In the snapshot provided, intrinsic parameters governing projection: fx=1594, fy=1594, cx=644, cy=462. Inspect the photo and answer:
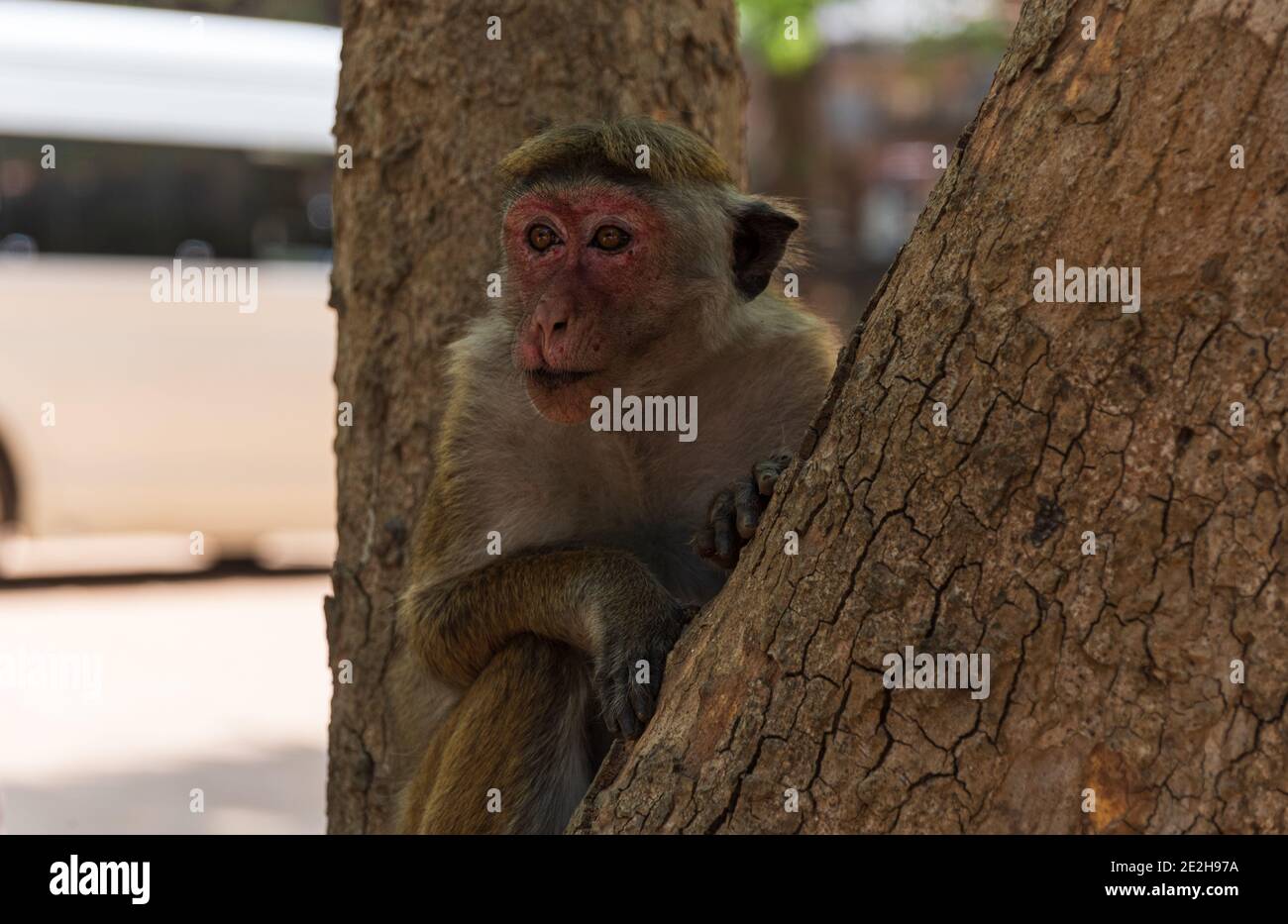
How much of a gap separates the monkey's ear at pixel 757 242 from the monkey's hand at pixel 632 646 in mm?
855

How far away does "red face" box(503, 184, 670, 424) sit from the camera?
3396mm

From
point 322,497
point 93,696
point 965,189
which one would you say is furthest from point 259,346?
point 965,189

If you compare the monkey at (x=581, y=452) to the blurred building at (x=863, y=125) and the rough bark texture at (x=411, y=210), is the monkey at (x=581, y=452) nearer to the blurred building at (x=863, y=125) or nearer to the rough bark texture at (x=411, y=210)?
the rough bark texture at (x=411, y=210)

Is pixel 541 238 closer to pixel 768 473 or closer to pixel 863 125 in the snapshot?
pixel 768 473

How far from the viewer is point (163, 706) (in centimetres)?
909

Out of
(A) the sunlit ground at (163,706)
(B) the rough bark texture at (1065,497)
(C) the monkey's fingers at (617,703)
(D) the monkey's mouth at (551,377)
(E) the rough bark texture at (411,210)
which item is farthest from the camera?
(A) the sunlit ground at (163,706)

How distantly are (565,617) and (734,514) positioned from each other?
58 centimetres

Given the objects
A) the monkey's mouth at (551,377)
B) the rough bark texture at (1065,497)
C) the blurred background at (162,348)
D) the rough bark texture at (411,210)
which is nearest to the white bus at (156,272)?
the blurred background at (162,348)

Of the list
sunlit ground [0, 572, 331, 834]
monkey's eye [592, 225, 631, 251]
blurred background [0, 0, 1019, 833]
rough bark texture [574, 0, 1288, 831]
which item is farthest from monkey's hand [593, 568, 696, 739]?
blurred background [0, 0, 1019, 833]

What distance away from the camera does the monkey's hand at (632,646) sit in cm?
295

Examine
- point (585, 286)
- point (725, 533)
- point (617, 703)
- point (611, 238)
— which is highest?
point (611, 238)

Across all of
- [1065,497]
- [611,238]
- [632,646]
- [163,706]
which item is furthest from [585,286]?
[163,706]

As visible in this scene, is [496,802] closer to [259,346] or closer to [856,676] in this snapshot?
[856,676]

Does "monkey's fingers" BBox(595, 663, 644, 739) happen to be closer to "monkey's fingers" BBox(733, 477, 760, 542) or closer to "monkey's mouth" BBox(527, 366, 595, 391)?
"monkey's fingers" BBox(733, 477, 760, 542)
